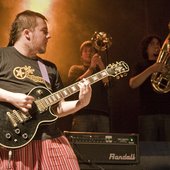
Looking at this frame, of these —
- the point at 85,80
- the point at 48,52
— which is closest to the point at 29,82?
the point at 85,80

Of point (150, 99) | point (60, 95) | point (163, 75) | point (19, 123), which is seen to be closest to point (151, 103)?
point (150, 99)

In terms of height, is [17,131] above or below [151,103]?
below

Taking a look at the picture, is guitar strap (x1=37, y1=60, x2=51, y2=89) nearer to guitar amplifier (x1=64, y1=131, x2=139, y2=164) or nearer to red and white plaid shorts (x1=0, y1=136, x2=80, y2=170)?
red and white plaid shorts (x1=0, y1=136, x2=80, y2=170)

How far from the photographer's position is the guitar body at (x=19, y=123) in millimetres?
2574

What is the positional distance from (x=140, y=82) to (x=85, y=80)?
4.83 ft

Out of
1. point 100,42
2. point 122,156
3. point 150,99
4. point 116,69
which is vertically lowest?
point 122,156

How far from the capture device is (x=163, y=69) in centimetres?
445

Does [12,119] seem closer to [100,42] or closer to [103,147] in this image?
[103,147]

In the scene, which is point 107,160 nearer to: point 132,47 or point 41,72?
point 41,72

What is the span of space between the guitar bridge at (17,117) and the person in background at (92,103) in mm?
1538

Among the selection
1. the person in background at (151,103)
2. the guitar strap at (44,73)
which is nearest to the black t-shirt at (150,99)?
the person in background at (151,103)

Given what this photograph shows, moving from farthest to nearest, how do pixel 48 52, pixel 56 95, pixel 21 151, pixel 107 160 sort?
1. pixel 48 52
2. pixel 107 160
3. pixel 56 95
4. pixel 21 151

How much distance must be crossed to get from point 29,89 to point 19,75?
110 millimetres

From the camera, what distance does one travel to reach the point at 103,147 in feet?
11.6
